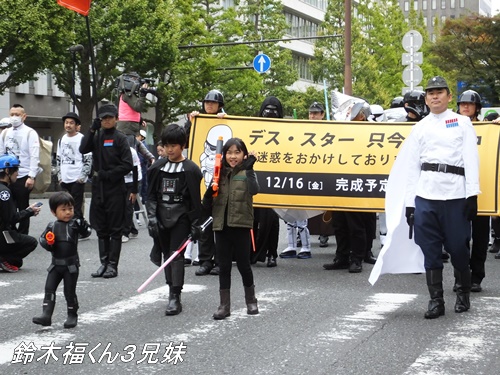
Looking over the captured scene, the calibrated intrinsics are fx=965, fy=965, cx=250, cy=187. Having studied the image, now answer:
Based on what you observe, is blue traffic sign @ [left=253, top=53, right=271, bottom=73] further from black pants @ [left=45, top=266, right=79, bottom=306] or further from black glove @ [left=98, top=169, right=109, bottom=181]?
black pants @ [left=45, top=266, right=79, bottom=306]

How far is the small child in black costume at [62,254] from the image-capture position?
7473 mm

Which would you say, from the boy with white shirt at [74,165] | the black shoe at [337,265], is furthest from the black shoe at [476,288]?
the boy with white shirt at [74,165]

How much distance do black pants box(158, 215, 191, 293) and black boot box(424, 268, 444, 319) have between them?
6.85 feet

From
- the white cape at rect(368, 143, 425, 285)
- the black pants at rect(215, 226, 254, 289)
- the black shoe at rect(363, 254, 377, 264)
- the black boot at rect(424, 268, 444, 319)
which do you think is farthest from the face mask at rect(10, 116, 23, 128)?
the black boot at rect(424, 268, 444, 319)

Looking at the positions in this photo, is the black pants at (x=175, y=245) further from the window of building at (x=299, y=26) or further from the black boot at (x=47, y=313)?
the window of building at (x=299, y=26)

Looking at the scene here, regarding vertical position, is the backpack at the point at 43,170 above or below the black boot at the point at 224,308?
above

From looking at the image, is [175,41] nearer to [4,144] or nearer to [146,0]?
[146,0]

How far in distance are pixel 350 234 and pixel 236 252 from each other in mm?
3226

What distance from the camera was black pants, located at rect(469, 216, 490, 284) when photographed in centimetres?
947

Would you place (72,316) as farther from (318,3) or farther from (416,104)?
(318,3)

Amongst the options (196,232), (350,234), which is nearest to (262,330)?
(196,232)

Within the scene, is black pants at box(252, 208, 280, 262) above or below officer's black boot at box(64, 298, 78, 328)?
above

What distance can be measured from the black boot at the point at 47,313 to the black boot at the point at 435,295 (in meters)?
3.02

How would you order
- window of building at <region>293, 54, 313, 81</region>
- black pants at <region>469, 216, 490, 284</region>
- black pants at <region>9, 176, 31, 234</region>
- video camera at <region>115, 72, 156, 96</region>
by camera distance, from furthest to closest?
window of building at <region>293, 54, 313, 81</region>, black pants at <region>9, 176, 31, 234</region>, video camera at <region>115, 72, 156, 96</region>, black pants at <region>469, 216, 490, 284</region>
